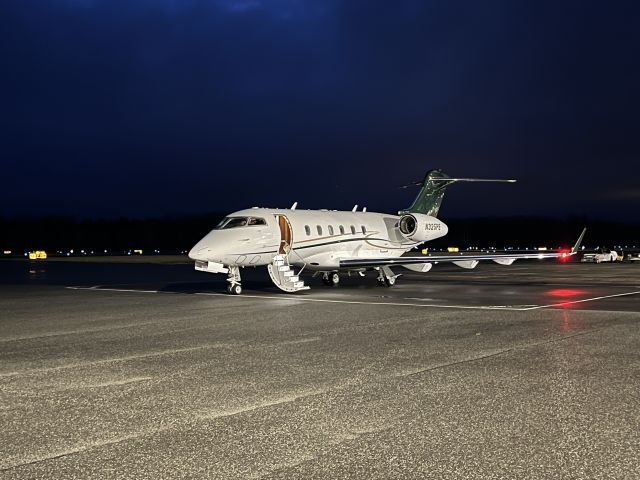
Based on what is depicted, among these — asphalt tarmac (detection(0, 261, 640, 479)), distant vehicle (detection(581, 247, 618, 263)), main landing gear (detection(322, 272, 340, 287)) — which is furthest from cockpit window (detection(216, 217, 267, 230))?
distant vehicle (detection(581, 247, 618, 263))

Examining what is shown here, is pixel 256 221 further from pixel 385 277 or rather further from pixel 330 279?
pixel 385 277

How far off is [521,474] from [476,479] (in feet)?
1.11

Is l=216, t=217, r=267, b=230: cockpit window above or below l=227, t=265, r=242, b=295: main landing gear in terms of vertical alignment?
above

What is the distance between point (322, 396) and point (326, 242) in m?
17.2

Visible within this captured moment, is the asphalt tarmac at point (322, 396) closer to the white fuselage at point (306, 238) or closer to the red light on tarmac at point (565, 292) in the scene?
the red light on tarmac at point (565, 292)

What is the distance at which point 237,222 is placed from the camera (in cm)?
2125

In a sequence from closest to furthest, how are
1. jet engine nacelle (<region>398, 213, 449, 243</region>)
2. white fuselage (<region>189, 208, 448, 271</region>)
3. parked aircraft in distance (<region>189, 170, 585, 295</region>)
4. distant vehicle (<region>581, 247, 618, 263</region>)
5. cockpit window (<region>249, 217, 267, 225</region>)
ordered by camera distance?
white fuselage (<region>189, 208, 448, 271</region>), parked aircraft in distance (<region>189, 170, 585, 295</region>), cockpit window (<region>249, 217, 267, 225</region>), jet engine nacelle (<region>398, 213, 449, 243</region>), distant vehicle (<region>581, 247, 618, 263</region>)

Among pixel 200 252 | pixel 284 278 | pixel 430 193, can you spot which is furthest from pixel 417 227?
pixel 200 252

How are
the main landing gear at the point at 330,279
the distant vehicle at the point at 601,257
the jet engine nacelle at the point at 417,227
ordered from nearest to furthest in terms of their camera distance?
the main landing gear at the point at 330,279 → the jet engine nacelle at the point at 417,227 → the distant vehicle at the point at 601,257

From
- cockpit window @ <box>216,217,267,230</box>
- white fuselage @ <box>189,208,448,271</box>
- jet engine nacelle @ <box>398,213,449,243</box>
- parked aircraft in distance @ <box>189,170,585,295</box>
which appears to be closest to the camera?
white fuselage @ <box>189,208,448,271</box>

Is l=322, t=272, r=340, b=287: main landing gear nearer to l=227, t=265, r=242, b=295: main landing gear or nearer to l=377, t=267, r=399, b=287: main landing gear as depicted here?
l=377, t=267, r=399, b=287: main landing gear

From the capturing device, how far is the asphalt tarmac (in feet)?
15.5

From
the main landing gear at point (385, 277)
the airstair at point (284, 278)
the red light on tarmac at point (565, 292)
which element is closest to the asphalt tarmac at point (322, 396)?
the red light on tarmac at point (565, 292)

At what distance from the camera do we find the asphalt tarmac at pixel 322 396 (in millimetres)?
4723
